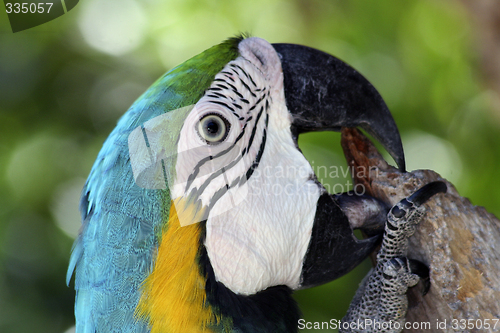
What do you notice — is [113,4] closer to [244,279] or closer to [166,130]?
[166,130]

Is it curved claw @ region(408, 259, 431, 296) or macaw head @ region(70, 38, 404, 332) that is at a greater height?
macaw head @ region(70, 38, 404, 332)

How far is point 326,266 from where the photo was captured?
3.49ft

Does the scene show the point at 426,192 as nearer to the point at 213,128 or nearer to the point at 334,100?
the point at 334,100

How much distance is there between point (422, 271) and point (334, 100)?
20.9 inches

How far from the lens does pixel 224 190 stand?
96 centimetres

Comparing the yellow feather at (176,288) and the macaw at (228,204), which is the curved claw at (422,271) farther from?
the yellow feather at (176,288)

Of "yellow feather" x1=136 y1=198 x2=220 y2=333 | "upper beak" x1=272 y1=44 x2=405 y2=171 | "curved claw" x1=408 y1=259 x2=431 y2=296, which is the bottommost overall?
"curved claw" x1=408 y1=259 x2=431 y2=296

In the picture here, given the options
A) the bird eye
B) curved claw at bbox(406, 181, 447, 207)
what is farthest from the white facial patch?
curved claw at bbox(406, 181, 447, 207)

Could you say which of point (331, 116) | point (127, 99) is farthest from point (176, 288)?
point (127, 99)

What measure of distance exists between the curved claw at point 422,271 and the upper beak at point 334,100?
0.27m

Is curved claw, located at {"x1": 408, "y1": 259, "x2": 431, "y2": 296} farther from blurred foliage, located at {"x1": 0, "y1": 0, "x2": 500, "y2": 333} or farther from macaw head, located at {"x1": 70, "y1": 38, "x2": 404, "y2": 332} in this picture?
blurred foliage, located at {"x1": 0, "y1": 0, "x2": 500, "y2": 333}

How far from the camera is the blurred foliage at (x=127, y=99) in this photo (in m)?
2.02

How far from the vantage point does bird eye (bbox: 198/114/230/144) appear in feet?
3.09

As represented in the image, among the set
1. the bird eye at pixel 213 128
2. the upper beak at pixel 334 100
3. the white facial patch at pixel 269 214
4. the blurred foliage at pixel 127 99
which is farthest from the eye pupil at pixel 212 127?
the blurred foliage at pixel 127 99
